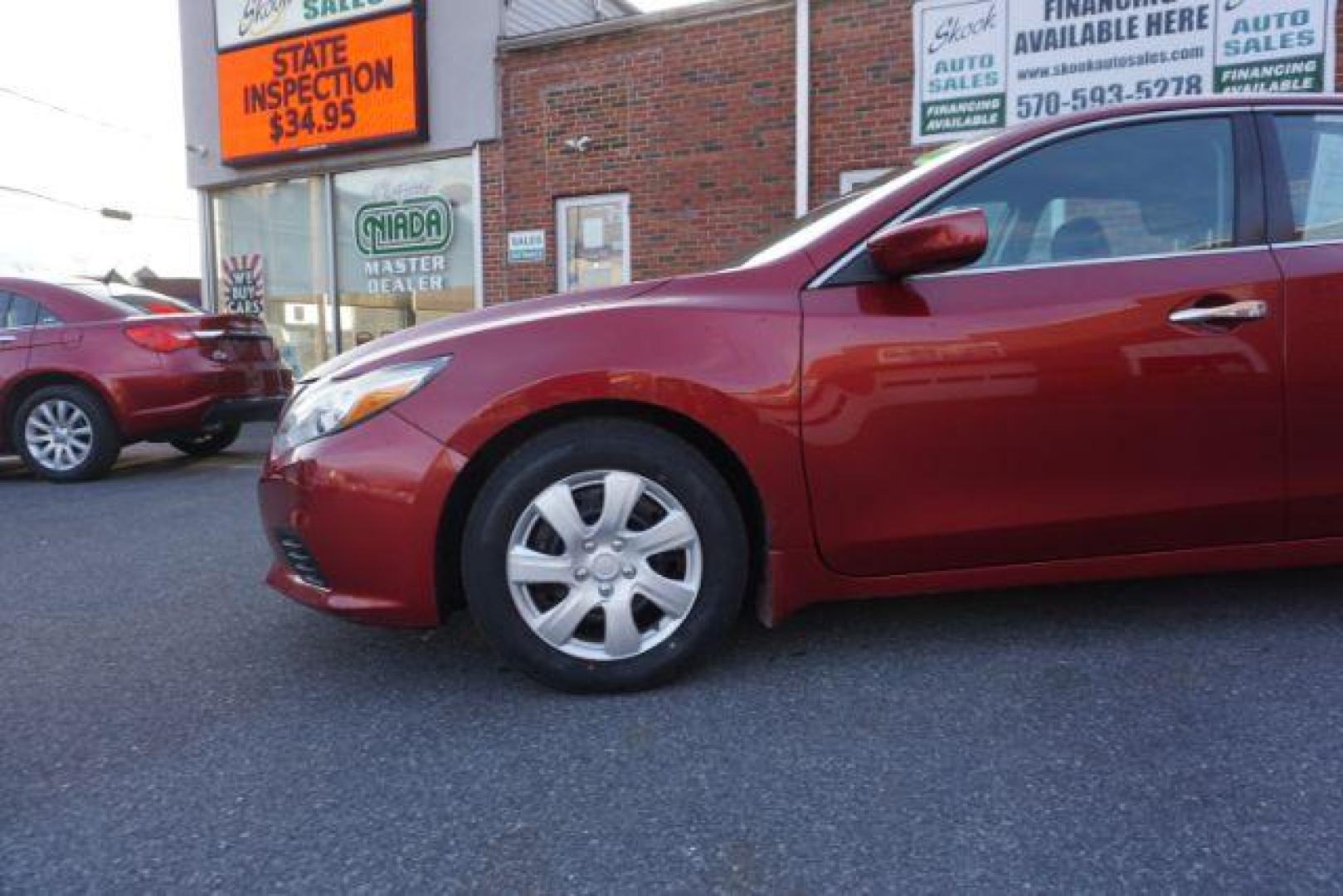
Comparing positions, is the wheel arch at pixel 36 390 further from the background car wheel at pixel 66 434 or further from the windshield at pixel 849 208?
the windshield at pixel 849 208

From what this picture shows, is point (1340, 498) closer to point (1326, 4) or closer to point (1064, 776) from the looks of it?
point (1064, 776)

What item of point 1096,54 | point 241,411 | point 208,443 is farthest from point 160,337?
point 1096,54

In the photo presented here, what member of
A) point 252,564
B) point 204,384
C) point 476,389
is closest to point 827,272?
point 476,389

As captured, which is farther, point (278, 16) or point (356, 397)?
point (278, 16)

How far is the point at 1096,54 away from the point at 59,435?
8140mm

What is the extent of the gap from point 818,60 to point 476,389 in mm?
6813

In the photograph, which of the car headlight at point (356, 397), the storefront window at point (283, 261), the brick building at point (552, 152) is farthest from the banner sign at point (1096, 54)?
the storefront window at point (283, 261)

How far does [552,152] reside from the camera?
9297 millimetres

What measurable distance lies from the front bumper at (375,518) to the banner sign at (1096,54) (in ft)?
18.7

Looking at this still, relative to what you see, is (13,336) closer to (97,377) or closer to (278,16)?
(97,377)

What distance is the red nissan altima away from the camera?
229cm

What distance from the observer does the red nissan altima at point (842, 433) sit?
229cm

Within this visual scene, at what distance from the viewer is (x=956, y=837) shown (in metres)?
1.69

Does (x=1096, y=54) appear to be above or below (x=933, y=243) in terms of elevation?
above
